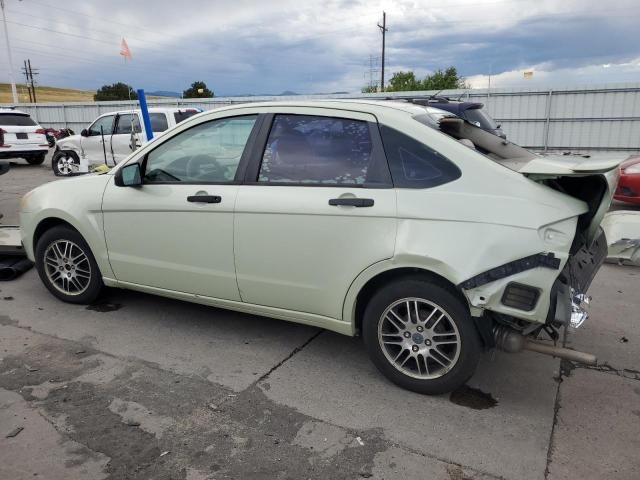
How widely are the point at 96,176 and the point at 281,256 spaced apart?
200cm

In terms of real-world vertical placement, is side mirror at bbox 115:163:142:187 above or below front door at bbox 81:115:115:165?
above

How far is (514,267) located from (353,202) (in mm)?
1008

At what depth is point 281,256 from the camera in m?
3.53

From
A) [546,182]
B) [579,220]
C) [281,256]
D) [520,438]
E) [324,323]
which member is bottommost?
[520,438]

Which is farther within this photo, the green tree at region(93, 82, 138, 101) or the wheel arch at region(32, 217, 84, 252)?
the green tree at region(93, 82, 138, 101)

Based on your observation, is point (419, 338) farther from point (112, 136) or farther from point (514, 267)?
point (112, 136)

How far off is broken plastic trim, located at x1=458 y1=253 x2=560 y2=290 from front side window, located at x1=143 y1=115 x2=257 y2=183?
182cm

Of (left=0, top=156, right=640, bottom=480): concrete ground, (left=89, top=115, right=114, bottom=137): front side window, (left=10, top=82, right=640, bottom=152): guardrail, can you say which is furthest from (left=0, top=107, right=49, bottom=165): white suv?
(left=0, top=156, right=640, bottom=480): concrete ground

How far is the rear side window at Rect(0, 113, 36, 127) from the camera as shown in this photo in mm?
15688

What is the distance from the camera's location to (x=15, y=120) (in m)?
15.9

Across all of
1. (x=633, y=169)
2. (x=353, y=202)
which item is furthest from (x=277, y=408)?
(x=633, y=169)

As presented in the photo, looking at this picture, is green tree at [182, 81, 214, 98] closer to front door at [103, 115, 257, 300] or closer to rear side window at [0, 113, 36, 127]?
rear side window at [0, 113, 36, 127]

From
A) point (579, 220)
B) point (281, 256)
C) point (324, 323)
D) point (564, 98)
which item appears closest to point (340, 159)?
point (281, 256)

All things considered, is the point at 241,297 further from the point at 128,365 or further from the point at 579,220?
the point at 579,220
